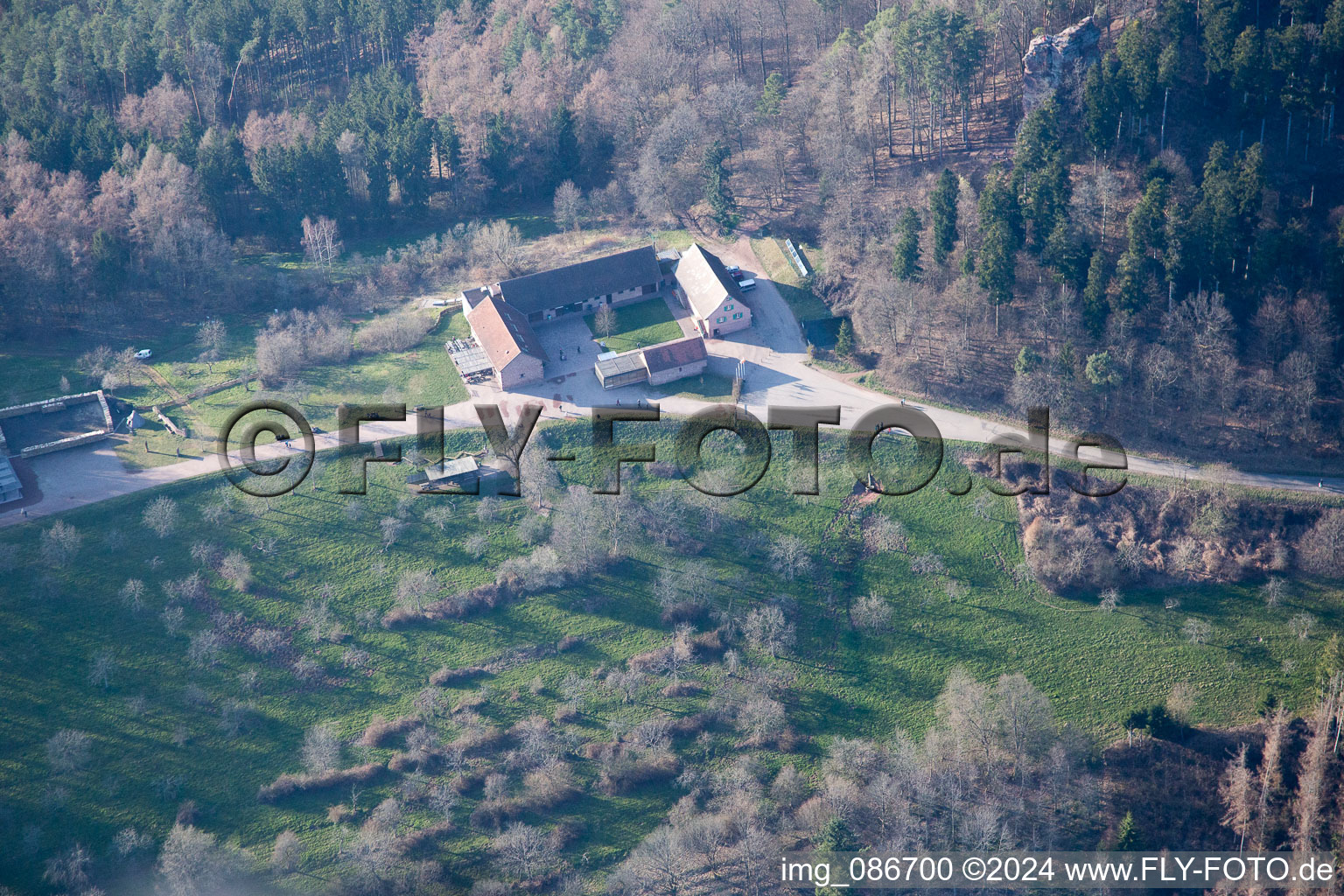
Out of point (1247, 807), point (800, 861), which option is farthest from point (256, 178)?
point (1247, 807)

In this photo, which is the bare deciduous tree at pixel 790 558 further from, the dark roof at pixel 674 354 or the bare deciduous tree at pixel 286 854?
the bare deciduous tree at pixel 286 854

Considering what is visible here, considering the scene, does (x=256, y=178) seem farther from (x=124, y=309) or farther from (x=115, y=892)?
(x=115, y=892)

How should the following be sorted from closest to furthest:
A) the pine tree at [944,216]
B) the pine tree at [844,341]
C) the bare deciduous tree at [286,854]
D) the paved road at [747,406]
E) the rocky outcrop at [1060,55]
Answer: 1. the bare deciduous tree at [286,854]
2. the paved road at [747,406]
3. the pine tree at [944,216]
4. the pine tree at [844,341]
5. the rocky outcrop at [1060,55]

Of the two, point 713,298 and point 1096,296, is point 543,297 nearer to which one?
point 713,298

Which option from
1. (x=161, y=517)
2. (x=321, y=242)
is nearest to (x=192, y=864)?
(x=161, y=517)

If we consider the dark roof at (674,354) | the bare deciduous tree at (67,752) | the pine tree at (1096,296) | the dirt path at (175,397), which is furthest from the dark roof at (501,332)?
the pine tree at (1096,296)

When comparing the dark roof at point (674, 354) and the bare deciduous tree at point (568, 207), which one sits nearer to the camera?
the dark roof at point (674, 354)

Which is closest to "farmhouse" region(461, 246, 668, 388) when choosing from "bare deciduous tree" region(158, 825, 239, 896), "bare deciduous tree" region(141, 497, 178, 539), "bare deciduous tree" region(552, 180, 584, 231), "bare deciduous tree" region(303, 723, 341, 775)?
"bare deciduous tree" region(552, 180, 584, 231)
